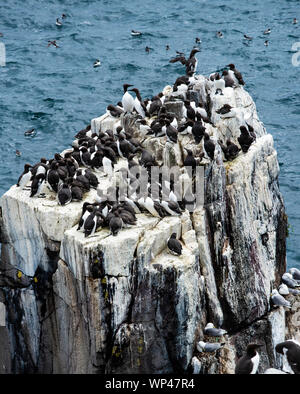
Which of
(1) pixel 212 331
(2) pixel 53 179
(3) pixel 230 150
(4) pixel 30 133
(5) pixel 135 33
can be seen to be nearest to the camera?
(1) pixel 212 331

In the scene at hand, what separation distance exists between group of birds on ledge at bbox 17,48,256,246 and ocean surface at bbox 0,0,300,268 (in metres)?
7.94

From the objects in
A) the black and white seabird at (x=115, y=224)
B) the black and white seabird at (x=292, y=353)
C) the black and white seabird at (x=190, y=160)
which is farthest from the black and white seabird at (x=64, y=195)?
A: the black and white seabird at (x=292, y=353)

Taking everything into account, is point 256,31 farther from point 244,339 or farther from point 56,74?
point 244,339

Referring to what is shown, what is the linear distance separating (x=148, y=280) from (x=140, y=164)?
3.57 metres

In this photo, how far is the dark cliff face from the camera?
14.1m

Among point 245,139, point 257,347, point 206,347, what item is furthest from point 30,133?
point 257,347

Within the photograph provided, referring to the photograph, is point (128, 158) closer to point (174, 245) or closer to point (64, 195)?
point (64, 195)

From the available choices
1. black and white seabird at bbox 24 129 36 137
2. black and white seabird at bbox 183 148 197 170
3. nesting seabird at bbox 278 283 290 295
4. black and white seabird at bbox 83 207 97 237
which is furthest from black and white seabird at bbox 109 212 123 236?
black and white seabird at bbox 24 129 36 137

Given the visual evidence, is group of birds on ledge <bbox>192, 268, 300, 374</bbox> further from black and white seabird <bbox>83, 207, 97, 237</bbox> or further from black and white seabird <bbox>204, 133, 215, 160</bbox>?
black and white seabird <bbox>204, 133, 215, 160</bbox>

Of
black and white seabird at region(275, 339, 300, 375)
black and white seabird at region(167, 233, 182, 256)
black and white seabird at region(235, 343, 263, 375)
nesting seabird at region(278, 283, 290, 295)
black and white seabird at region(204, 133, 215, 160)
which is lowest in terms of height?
nesting seabird at region(278, 283, 290, 295)

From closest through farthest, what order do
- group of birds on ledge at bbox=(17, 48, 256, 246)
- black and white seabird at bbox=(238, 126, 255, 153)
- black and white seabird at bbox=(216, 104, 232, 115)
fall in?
1. group of birds on ledge at bbox=(17, 48, 256, 246)
2. black and white seabird at bbox=(238, 126, 255, 153)
3. black and white seabird at bbox=(216, 104, 232, 115)

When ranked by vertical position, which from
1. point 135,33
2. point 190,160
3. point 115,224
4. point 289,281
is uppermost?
point 190,160

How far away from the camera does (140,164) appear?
54.7 feet

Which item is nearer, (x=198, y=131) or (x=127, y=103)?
(x=198, y=131)
